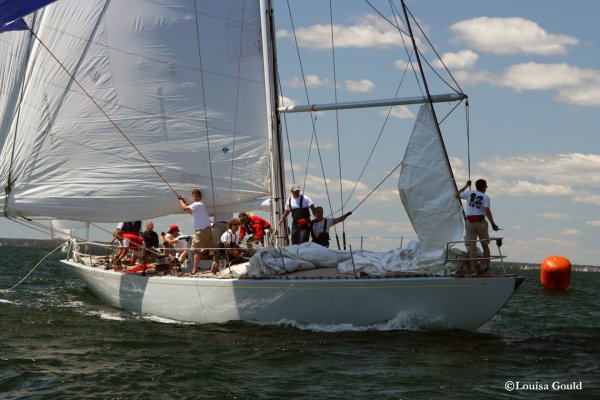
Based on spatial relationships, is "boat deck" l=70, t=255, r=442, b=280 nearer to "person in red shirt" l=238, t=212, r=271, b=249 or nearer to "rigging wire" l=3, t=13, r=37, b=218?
"person in red shirt" l=238, t=212, r=271, b=249

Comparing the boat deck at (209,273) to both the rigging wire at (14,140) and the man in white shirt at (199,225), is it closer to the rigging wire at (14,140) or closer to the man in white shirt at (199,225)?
the man in white shirt at (199,225)

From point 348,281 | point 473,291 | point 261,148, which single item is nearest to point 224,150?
point 261,148

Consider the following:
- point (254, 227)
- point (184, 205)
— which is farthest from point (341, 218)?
point (184, 205)

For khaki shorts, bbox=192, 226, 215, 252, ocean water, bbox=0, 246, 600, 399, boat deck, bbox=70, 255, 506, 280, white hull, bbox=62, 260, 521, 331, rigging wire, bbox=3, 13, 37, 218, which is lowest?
ocean water, bbox=0, 246, 600, 399

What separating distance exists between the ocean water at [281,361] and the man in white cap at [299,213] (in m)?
2.42

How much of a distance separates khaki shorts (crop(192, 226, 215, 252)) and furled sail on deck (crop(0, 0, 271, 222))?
1075 mm

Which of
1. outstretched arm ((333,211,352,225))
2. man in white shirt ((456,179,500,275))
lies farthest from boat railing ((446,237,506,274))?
outstretched arm ((333,211,352,225))

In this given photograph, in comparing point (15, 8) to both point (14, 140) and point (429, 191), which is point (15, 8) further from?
point (429, 191)

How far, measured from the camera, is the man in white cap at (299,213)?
1598cm

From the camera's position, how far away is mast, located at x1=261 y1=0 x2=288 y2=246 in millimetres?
16375

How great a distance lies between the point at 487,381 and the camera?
10.7 m

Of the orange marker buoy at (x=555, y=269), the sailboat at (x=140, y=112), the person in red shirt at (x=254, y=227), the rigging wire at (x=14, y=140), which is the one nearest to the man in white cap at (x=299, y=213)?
the sailboat at (x=140, y=112)

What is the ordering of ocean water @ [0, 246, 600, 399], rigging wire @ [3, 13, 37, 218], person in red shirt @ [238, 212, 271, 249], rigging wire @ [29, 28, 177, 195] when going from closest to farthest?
ocean water @ [0, 246, 600, 399]
rigging wire @ [3, 13, 37, 218]
rigging wire @ [29, 28, 177, 195]
person in red shirt @ [238, 212, 271, 249]

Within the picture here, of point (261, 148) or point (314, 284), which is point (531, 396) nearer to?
point (314, 284)
